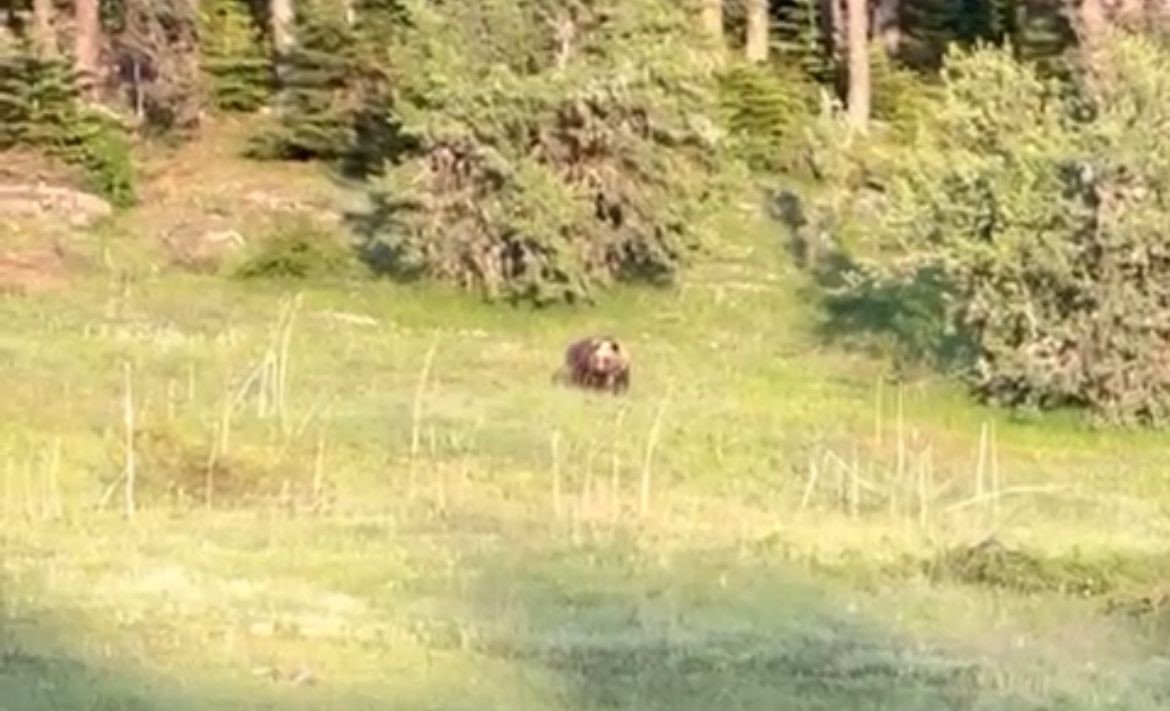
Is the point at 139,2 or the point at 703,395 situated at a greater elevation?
the point at 139,2

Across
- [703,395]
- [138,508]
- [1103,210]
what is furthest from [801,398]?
[138,508]

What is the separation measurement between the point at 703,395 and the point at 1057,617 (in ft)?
43.0

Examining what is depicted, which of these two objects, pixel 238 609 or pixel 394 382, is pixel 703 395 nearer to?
pixel 394 382

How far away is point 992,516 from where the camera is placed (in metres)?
22.0

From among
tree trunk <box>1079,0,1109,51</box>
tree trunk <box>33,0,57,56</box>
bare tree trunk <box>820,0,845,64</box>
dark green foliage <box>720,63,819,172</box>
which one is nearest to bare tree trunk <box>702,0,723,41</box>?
dark green foliage <box>720,63,819,172</box>

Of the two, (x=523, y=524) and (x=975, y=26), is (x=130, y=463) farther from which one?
(x=975, y=26)

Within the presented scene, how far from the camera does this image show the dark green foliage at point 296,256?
3625 cm

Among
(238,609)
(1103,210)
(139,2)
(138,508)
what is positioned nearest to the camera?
(238,609)

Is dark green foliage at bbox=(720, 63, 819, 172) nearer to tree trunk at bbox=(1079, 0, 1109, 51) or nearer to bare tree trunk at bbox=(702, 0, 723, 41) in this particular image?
bare tree trunk at bbox=(702, 0, 723, 41)

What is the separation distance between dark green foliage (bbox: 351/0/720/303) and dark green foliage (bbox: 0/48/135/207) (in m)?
4.50

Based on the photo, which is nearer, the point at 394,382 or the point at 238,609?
the point at 238,609

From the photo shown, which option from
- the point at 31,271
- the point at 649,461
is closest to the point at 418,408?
the point at 649,461

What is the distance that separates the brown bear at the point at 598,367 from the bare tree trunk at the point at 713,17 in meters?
10.9

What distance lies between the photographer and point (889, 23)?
50.7 metres
